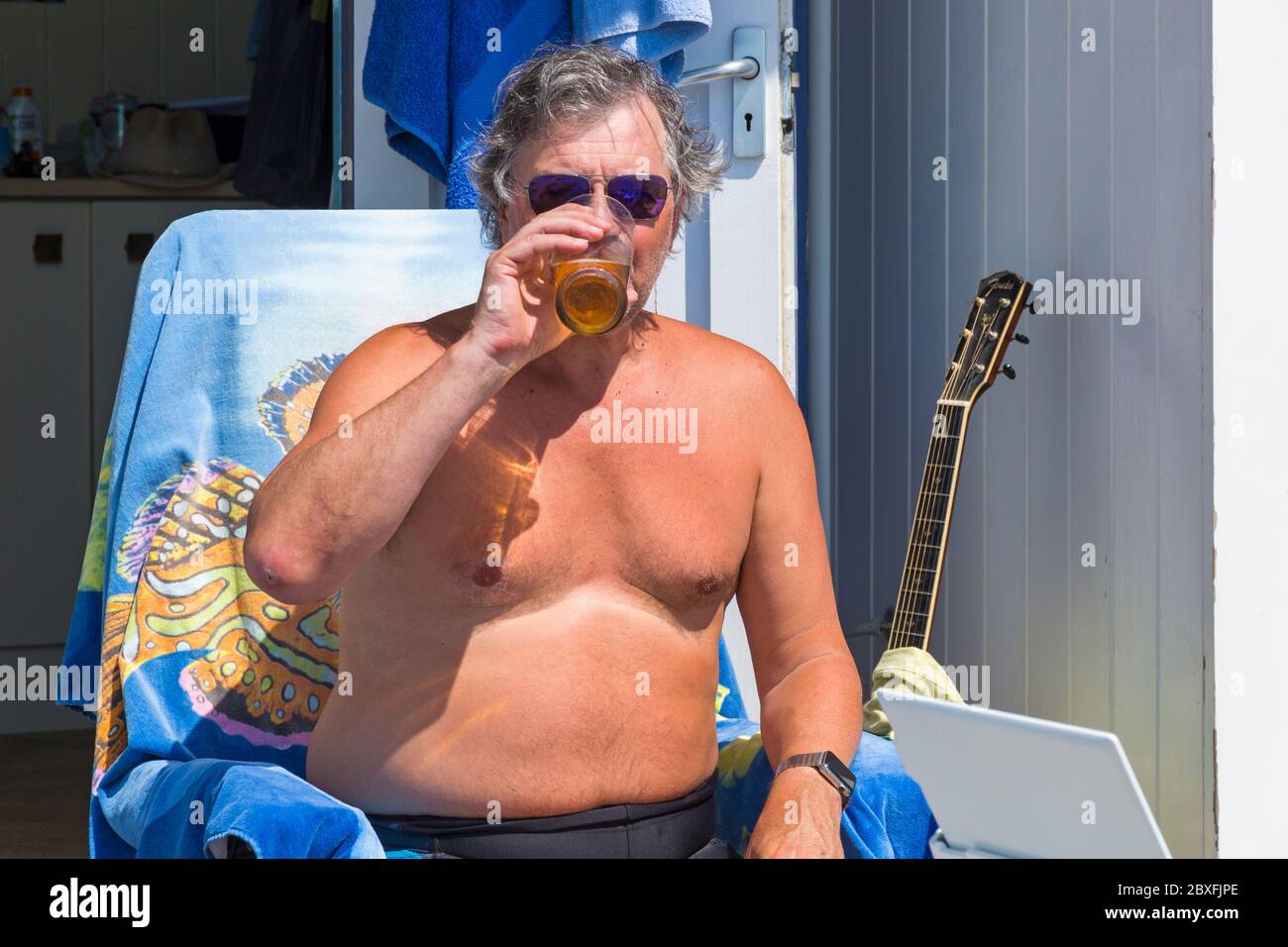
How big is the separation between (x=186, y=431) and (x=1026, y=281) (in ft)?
4.65

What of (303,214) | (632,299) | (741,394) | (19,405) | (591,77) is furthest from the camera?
(19,405)

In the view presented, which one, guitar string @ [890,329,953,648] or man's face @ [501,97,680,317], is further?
guitar string @ [890,329,953,648]

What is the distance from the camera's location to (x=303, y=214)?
7.90ft

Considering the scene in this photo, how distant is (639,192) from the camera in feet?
5.59

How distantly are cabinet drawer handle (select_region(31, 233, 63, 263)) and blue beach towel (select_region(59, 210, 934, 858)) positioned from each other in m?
2.12

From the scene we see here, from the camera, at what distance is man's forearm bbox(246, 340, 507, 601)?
153 cm

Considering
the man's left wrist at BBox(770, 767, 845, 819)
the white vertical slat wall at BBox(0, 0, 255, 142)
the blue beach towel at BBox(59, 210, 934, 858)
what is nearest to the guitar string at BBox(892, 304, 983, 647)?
the blue beach towel at BBox(59, 210, 934, 858)

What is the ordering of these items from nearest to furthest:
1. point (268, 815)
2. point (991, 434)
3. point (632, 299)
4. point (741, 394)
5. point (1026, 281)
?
point (268, 815) → point (632, 299) → point (741, 394) → point (1026, 281) → point (991, 434)

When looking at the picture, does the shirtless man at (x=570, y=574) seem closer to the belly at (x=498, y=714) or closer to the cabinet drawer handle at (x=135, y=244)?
the belly at (x=498, y=714)

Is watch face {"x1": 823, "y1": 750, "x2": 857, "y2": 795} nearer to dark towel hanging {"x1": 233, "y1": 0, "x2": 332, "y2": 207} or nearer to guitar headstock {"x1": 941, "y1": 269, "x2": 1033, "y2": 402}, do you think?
guitar headstock {"x1": 941, "y1": 269, "x2": 1033, "y2": 402}

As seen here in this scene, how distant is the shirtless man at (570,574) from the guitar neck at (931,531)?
0.72 metres

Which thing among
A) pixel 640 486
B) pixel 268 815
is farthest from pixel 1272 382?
pixel 268 815

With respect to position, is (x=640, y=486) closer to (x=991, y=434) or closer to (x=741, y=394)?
(x=741, y=394)

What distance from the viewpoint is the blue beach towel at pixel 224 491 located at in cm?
204
